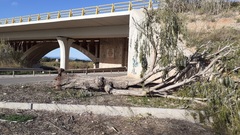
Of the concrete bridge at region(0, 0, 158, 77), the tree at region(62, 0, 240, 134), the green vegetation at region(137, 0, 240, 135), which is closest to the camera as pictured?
the green vegetation at region(137, 0, 240, 135)

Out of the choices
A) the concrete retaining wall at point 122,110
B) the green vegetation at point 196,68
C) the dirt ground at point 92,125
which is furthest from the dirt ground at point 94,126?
the green vegetation at point 196,68

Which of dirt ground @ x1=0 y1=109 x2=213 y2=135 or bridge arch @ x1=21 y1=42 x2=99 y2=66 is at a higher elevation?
bridge arch @ x1=21 y1=42 x2=99 y2=66

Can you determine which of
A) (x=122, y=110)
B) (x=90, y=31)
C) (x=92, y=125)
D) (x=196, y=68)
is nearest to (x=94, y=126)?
(x=92, y=125)

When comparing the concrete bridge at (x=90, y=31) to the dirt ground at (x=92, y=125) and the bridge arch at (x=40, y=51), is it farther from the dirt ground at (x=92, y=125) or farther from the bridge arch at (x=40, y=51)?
the dirt ground at (x=92, y=125)

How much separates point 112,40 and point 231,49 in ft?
94.7

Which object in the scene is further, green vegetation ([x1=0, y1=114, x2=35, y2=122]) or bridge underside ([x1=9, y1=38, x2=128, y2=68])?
bridge underside ([x1=9, y1=38, x2=128, y2=68])

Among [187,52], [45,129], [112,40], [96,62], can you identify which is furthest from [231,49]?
[96,62]

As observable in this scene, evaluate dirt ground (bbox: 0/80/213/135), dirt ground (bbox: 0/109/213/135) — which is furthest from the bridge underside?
dirt ground (bbox: 0/109/213/135)

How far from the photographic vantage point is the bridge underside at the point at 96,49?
35156 mm

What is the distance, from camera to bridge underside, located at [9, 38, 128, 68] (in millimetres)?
35156

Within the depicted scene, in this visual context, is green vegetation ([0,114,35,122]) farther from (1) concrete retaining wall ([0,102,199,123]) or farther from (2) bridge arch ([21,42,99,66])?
(2) bridge arch ([21,42,99,66])

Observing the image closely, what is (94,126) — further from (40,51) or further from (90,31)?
(40,51)

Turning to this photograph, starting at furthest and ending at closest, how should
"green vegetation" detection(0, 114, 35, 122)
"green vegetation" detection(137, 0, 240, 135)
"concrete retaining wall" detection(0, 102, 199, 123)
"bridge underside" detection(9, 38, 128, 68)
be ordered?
"bridge underside" detection(9, 38, 128, 68) → "concrete retaining wall" detection(0, 102, 199, 123) → "green vegetation" detection(137, 0, 240, 135) → "green vegetation" detection(0, 114, 35, 122)

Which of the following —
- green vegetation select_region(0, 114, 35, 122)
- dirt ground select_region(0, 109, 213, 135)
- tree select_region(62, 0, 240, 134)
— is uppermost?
tree select_region(62, 0, 240, 134)
